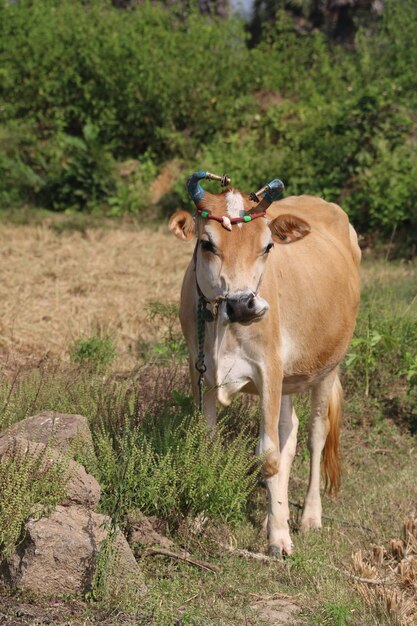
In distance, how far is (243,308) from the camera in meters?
4.77

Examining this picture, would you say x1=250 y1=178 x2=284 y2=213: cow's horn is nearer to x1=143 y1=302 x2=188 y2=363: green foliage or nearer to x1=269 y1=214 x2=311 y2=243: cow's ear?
x1=269 y1=214 x2=311 y2=243: cow's ear

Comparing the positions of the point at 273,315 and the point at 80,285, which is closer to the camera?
the point at 273,315

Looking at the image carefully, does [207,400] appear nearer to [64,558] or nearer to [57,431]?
[57,431]

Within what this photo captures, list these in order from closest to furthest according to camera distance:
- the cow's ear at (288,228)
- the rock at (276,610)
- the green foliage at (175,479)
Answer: the rock at (276,610)
the green foliage at (175,479)
the cow's ear at (288,228)

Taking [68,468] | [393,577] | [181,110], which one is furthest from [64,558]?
[181,110]

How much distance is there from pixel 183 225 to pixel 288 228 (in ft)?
1.99

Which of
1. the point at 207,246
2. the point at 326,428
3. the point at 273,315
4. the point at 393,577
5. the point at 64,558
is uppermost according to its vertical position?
the point at 207,246

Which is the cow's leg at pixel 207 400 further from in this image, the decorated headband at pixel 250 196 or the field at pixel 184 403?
the decorated headband at pixel 250 196

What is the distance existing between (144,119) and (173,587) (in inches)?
473

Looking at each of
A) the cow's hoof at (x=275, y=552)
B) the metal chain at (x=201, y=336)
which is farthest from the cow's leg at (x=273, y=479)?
the metal chain at (x=201, y=336)

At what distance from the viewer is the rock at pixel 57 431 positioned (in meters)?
4.98

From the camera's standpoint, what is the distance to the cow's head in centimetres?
484

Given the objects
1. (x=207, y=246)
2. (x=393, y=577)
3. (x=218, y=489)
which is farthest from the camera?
(x=218, y=489)

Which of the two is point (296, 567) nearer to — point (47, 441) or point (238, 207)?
point (47, 441)
